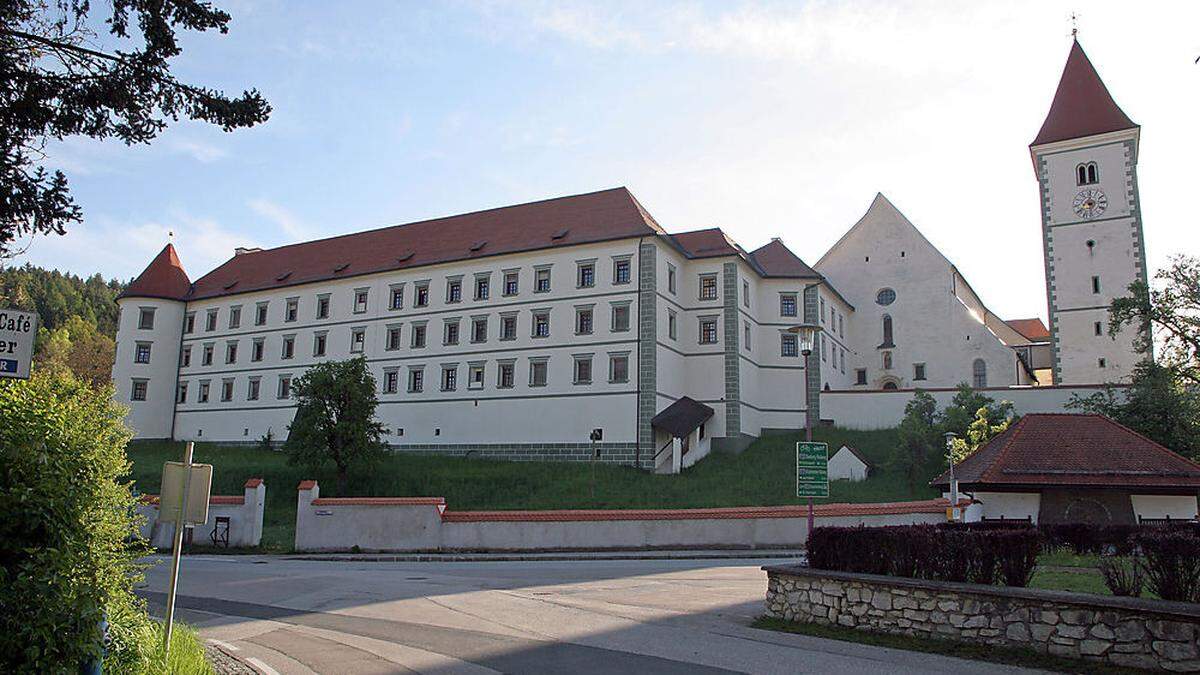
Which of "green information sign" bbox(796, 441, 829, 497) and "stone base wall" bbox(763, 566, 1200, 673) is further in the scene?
"green information sign" bbox(796, 441, 829, 497)

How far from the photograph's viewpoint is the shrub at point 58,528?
6.73 m

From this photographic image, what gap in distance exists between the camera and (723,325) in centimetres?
5209

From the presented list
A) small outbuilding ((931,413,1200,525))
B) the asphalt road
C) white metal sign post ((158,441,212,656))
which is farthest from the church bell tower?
white metal sign post ((158,441,212,656))

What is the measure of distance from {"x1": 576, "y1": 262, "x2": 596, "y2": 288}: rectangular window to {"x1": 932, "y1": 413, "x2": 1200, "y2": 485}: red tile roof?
2783cm

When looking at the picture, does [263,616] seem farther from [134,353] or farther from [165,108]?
[134,353]

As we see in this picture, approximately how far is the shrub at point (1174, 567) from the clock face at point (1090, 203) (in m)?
51.3

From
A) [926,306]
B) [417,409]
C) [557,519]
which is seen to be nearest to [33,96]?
[557,519]

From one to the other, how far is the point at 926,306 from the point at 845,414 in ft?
45.7

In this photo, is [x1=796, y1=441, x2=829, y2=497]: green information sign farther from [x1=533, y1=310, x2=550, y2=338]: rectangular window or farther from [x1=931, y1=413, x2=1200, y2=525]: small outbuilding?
[x1=533, y1=310, x2=550, y2=338]: rectangular window

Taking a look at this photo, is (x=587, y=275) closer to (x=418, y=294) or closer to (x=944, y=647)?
(x=418, y=294)

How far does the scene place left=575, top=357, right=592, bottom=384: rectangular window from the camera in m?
49.7

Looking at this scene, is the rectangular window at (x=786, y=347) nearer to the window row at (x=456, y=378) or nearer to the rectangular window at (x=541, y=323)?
the window row at (x=456, y=378)

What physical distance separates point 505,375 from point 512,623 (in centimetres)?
3918

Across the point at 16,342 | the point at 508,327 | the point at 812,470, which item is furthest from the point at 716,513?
the point at 508,327
